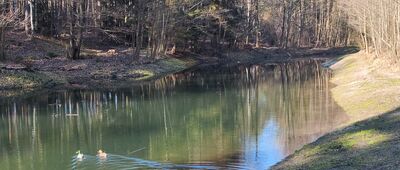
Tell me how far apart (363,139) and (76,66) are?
108 ft

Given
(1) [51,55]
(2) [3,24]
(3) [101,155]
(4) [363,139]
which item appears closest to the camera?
(4) [363,139]

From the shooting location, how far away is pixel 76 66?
45.9 m

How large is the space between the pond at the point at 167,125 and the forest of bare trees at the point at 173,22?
843 centimetres

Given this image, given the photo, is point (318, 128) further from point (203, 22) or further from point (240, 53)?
point (240, 53)

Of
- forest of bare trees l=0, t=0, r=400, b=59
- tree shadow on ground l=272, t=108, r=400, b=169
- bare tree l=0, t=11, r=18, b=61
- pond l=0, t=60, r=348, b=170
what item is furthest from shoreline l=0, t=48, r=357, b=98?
tree shadow on ground l=272, t=108, r=400, b=169

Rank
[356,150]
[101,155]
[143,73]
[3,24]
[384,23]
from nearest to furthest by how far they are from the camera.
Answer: [356,150] < [101,155] < [3,24] < [384,23] < [143,73]

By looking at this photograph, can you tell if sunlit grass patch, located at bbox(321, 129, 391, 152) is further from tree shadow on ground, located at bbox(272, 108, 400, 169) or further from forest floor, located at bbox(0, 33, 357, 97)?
forest floor, located at bbox(0, 33, 357, 97)

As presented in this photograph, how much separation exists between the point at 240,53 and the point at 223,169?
62351 millimetres

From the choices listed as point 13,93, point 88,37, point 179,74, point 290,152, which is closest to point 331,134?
point 290,152

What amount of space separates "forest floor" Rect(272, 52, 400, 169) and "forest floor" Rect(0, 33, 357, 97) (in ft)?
67.2

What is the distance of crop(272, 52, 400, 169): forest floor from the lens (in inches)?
571

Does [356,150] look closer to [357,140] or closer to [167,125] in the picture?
[357,140]

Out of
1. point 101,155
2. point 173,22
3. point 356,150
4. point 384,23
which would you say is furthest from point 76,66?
point 356,150

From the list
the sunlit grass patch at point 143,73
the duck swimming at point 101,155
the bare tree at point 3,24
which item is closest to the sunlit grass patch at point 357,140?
the duck swimming at point 101,155
